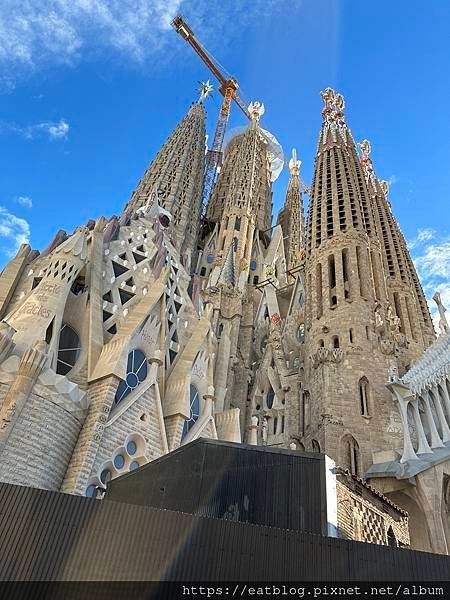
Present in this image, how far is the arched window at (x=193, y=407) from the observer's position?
19517mm

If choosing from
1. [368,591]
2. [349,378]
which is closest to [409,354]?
[349,378]

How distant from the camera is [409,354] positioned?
25.5 metres

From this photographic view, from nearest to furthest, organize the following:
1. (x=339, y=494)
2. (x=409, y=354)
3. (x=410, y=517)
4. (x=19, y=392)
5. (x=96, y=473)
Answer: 1. (x=339, y=494)
2. (x=19, y=392)
3. (x=96, y=473)
4. (x=410, y=517)
5. (x=409, y=354)

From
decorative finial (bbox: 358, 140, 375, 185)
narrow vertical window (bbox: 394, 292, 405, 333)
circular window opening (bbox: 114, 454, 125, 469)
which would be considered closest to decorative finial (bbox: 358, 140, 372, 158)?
decorative finial (bbox: 358, 140, 375, 185)

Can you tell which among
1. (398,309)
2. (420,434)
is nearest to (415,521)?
(420,434)

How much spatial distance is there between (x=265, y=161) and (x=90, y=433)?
43397mm

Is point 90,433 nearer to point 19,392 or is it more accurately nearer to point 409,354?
point 19,392

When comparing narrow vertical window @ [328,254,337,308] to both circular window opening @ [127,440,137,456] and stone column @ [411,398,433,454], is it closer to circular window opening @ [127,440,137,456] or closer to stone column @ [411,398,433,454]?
stone column @ [411,398,433,454]

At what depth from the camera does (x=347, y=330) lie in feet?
77.7

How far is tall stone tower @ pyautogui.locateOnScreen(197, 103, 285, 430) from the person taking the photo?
2791 cm

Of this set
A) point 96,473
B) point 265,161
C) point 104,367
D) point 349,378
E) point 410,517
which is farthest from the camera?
point 265,161

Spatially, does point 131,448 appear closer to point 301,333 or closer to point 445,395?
point 445,395

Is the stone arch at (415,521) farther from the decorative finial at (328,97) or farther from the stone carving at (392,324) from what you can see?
the decorative finial at (328,97)

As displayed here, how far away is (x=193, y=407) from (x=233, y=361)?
27.4 ft
